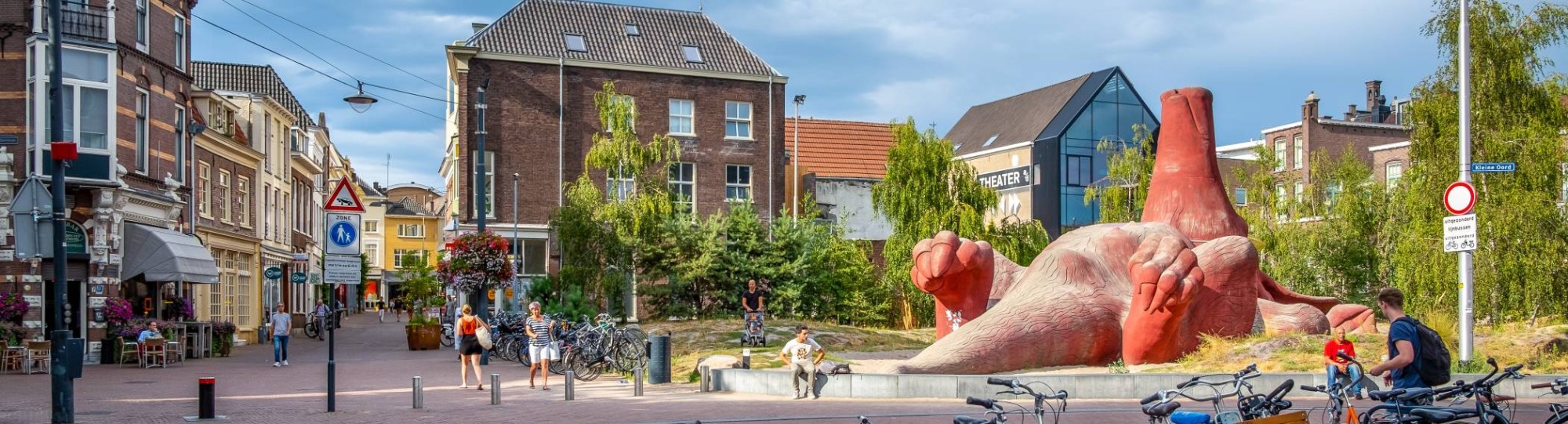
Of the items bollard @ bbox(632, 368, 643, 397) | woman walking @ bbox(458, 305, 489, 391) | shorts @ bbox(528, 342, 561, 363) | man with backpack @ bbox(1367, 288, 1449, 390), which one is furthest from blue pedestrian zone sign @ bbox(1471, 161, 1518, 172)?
woman walking @ bbox(458, 305, 489, 391)

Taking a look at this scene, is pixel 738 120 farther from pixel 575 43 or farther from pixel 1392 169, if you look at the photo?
pixel 1392 169

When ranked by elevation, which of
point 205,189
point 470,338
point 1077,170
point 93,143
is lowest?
point 470,338

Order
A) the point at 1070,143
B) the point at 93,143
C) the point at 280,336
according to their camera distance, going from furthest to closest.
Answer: the point at 1070,143 < the point at 280,336 < the point at 93,143

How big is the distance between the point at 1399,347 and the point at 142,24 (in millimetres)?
29246

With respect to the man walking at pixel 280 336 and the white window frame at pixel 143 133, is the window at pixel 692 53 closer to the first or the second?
the white window frame at pixel 143 133

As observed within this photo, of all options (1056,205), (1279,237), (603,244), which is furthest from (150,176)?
(1056,205)

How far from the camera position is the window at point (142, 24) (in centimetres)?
3100

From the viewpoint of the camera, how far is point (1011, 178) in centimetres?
6494

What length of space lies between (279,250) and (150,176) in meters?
20.1

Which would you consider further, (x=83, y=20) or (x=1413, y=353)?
(x=83, y=20)

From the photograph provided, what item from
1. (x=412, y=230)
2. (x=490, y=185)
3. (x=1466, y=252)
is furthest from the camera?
(x=412, y=230)

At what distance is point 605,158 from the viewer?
37.1 meters

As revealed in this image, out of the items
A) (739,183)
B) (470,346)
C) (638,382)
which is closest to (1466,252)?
(638,382)

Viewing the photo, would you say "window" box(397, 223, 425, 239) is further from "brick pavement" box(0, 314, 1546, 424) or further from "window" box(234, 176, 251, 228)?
"brick pavement" box(0, 314, 1546, 424)
